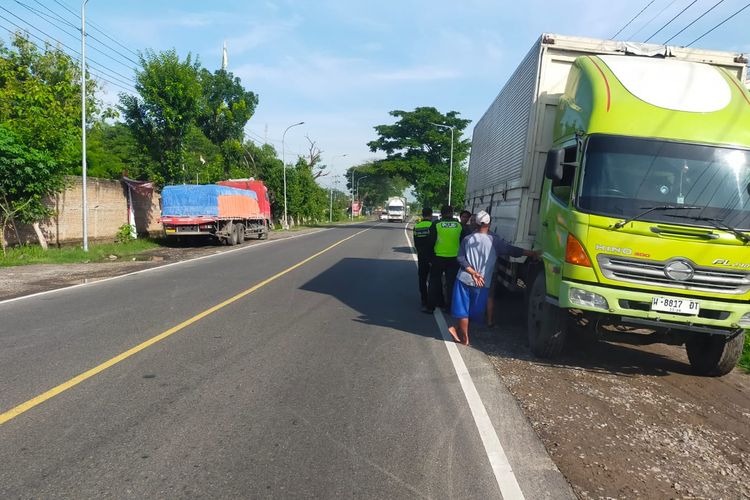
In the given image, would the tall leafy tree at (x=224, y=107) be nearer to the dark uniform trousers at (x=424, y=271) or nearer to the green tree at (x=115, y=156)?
the green tree at (x=115, y=156)

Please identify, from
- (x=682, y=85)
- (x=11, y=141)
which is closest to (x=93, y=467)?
(x=682, y=85)

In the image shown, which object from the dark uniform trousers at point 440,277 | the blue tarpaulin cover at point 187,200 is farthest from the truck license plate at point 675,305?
the blue tarpaulin cover at point 187,200

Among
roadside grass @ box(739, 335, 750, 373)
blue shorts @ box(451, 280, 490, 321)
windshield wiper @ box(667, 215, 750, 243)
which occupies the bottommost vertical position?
roadside grass @ box(739, 335, 750, 373)

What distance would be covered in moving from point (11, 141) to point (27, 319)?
33.3ft

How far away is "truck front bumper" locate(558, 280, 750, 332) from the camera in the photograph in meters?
5.02

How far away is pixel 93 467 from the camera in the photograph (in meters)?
3.39

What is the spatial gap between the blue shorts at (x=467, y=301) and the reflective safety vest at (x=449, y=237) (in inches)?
54.5

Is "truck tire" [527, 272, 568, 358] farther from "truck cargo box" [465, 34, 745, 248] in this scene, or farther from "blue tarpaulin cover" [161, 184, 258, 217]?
"blue tarpaulin cover" [161, 184, 258, 217]

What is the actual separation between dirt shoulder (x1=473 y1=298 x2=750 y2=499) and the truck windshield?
1.73 metres

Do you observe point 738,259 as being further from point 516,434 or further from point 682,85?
point 516,434

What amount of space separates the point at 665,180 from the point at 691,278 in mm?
1001

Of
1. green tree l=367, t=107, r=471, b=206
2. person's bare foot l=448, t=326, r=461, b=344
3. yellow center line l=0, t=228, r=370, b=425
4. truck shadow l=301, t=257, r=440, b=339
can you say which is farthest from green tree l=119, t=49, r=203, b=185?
green tree l=367, t=107, r=471, b=206

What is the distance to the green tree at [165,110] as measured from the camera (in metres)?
23.6

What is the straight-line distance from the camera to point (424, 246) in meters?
8.76
